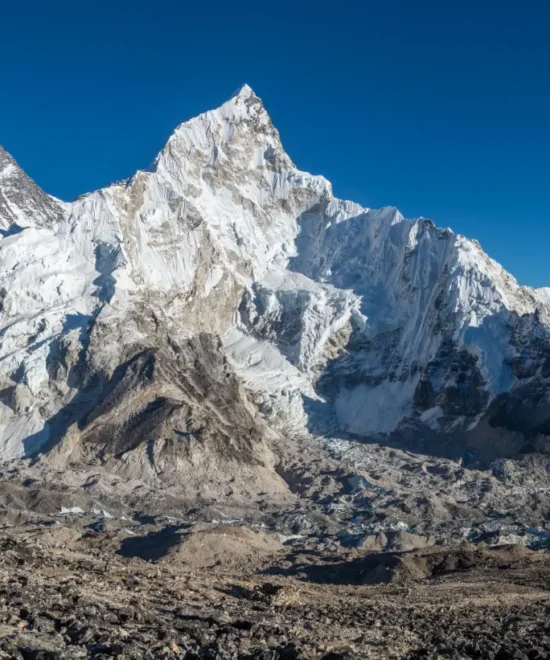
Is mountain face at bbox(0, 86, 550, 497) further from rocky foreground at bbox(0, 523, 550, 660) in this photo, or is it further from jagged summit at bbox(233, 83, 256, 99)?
rocky foreground at bbox(0, 523, 550, 660)

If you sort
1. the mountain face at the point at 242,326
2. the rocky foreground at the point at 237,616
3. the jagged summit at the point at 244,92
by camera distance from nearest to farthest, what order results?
1. the rocky foreground at the point at 237,616
2. the mountain face at the point at 242,326
3. the jagged summit at the point at 244,92

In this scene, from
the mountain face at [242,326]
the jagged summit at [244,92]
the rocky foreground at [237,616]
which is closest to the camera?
the rocky foreground at [237,616]

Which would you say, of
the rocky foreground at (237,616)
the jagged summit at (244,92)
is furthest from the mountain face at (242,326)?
the rocky foreground at (237,616)

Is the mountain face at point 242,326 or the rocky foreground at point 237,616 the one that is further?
the mountain face at point 242,326

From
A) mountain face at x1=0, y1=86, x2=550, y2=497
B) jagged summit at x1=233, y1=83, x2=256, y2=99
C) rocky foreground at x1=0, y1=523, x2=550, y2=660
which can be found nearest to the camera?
rocky foreground at x1=0, y1=523, x2=550, y2=660

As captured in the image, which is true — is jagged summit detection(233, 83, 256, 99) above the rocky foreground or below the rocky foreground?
above

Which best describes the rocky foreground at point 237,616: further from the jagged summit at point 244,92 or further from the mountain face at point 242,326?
the jagged summit at point 244,92

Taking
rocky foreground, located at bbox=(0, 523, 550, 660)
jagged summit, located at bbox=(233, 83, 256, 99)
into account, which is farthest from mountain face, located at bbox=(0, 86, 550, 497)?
rocky foreground, located at bbox=(0, 523, 550, 660)
